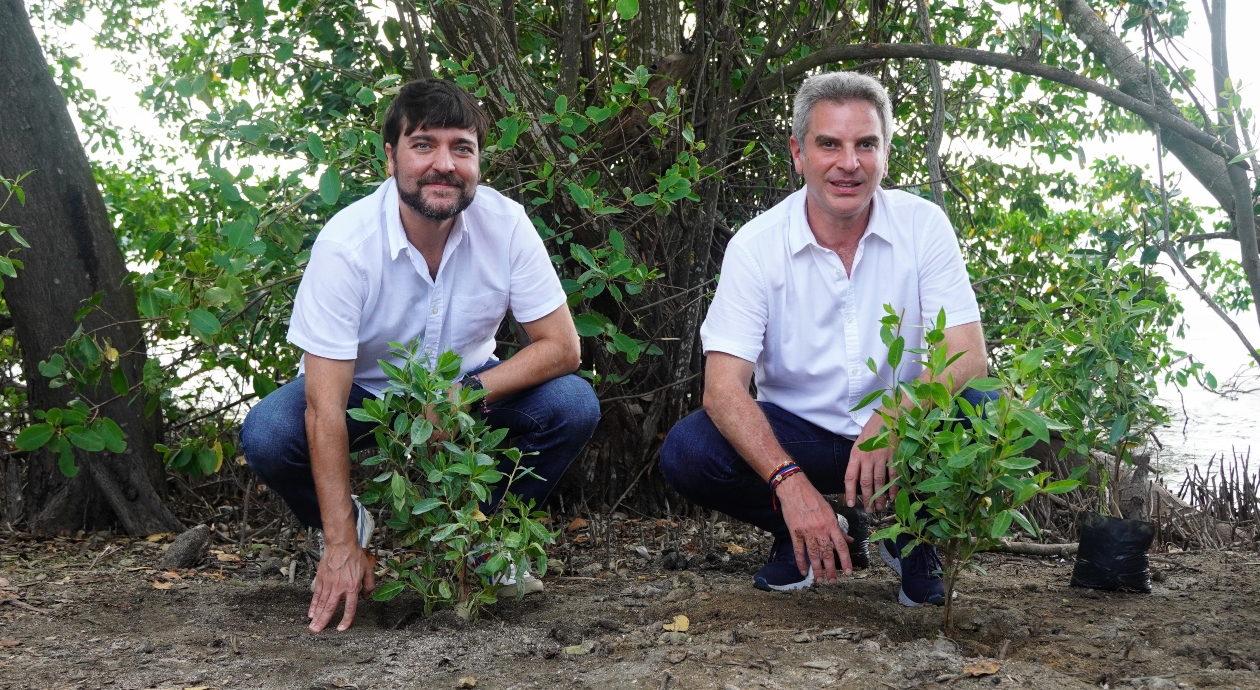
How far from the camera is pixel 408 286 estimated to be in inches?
125

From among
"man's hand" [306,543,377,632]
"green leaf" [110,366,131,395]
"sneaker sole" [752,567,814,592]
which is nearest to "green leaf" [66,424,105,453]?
"green leaf" [110,366,131,395]

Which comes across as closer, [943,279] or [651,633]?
[651,633]

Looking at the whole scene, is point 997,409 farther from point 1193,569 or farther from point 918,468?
point 1193,569

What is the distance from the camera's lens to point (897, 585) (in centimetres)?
326

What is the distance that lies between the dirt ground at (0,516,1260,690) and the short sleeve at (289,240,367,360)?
0.79 metres

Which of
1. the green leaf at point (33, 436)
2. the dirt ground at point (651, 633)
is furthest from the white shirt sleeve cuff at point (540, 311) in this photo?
the green leaf at point (33, 436)

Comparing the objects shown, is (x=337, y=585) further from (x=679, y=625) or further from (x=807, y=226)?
(x=807, y=226)

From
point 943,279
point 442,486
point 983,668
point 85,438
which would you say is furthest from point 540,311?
point 983,668

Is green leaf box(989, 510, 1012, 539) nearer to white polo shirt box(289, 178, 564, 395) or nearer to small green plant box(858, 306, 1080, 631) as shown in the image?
small green plant box(858, 306, 1080, 631)

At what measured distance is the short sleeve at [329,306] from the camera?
2955 mm

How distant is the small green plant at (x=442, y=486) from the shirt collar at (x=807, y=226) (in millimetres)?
1070

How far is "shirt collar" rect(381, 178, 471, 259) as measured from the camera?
10.2 ft

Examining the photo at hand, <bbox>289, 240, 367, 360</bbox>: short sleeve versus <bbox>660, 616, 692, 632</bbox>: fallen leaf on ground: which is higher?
<bbox>289, 240, 367, 360</bbox>: short sleeve

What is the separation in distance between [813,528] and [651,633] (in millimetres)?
511
